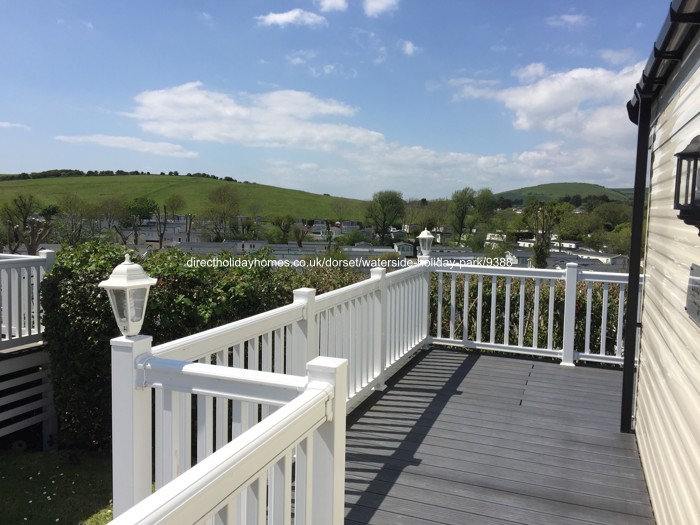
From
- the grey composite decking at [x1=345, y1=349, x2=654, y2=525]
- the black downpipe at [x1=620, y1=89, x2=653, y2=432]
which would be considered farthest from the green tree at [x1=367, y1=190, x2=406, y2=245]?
the black downpipe at [x1=620, y1=89, x2=653, y2=432]

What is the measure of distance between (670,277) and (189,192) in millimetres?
65309

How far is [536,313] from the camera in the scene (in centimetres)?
559

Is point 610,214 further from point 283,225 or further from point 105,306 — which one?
point 105,306

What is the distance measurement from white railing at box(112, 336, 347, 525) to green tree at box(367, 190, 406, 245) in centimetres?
3429

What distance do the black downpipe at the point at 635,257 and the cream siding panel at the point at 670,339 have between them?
0.13 metres

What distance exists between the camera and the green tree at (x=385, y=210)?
38169 mm

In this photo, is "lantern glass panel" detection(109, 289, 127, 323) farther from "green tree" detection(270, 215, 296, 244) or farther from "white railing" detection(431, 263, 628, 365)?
"green tree" detection(270, 215, 296, 244)

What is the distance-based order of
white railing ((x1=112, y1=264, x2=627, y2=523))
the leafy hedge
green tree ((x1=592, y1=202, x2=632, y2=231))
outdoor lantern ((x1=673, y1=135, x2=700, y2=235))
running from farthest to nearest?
green tree ((x1=592, y1=202, x2=632, y2=231))
the leafy hedge
outdoor lantern ((x1=673, y1=135, x2=700, y2=235))
white railing ((x1=112, y1=264, x2=627, y2=523))

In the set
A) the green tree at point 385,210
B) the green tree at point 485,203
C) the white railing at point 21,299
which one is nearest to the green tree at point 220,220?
the green tree at point 385,210

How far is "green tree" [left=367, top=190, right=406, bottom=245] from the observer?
3817 centimetres

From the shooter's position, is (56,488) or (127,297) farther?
(56,488)

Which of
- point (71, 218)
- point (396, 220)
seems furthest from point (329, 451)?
point (71, 218)

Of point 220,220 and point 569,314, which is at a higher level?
point 220,220

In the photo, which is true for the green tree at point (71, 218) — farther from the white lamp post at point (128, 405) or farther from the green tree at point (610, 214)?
the white lamp post at point (128, 405)
